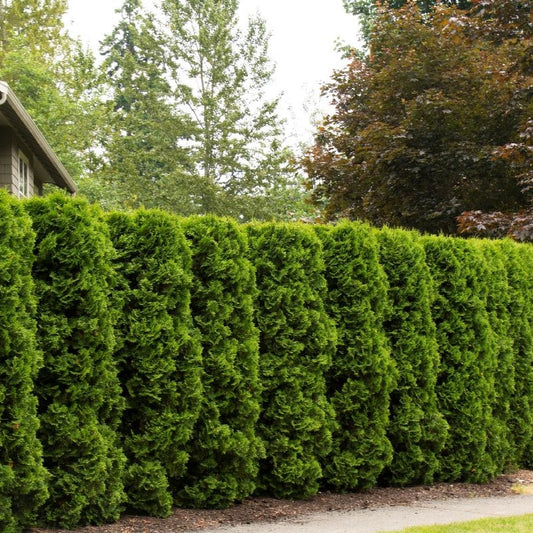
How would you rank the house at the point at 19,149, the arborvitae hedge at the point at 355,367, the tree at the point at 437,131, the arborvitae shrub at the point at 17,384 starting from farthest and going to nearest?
1. the tree at the point at 437,131
2. the house at the point at 19,149
3. the arborvitae hedge at the point at 355,367
4. the arborvitae shrub at the point at 17,384

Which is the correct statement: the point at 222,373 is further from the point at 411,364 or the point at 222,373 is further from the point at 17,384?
the point at 411,364

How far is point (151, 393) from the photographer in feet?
17.9

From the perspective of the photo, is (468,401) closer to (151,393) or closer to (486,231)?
(151,393)

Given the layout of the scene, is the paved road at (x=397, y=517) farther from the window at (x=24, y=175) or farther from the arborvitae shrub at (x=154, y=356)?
the window at (x=24, y=175)

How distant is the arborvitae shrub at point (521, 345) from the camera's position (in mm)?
A: 8656

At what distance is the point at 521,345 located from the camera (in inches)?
349

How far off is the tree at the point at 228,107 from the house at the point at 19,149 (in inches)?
525

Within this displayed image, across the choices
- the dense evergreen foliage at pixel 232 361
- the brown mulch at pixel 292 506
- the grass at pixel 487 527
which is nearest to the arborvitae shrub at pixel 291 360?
the dense evergreen foliage at pixel 232 361

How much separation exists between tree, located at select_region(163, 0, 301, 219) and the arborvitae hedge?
2261cm

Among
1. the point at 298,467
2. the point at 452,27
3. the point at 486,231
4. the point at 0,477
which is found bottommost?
the point at 298,467

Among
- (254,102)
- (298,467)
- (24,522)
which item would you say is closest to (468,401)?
(298,467)

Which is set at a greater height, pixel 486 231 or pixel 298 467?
pixel 486 231

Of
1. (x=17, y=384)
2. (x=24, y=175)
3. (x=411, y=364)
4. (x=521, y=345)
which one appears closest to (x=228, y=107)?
(x=24, y=175)

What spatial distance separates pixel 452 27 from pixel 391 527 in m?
10.3
